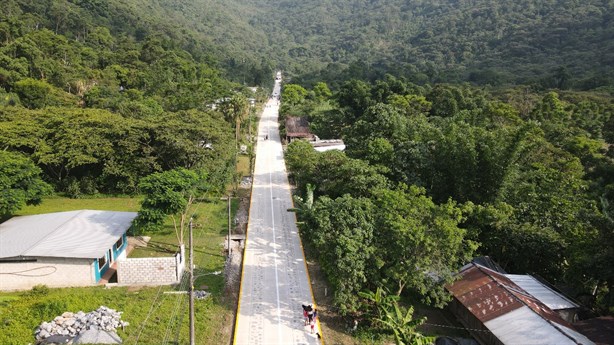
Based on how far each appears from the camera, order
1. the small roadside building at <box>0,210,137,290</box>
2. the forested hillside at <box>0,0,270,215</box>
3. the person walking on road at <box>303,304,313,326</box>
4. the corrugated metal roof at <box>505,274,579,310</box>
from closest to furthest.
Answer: the person walking on road at <box>303,304,313,326</box>
the corrugated metal roof at <box>505,274,579,310</box>
the small roadside building at <box>0,210,137,290</box>
the forested hillside at <box>0,0,270,215</box>

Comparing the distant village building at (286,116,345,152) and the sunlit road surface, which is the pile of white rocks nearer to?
the sunlit road surface

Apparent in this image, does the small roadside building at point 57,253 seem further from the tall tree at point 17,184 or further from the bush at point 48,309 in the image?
the bush at point 48,309

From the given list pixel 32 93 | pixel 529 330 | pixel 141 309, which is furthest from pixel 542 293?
pixel 32 93

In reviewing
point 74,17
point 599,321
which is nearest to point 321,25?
point 74,17

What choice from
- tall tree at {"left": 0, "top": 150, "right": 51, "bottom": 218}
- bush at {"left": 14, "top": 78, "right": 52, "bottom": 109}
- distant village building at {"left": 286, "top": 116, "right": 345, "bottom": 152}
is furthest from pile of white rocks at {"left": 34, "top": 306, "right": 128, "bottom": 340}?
bush at {"left": 14, "top": 78, "right": 52, "bottom": 109}

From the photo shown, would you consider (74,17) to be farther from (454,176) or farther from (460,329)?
(460,329)

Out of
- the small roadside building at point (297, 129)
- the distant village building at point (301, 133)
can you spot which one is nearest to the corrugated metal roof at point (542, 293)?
the distant village building at point (301, 133)
